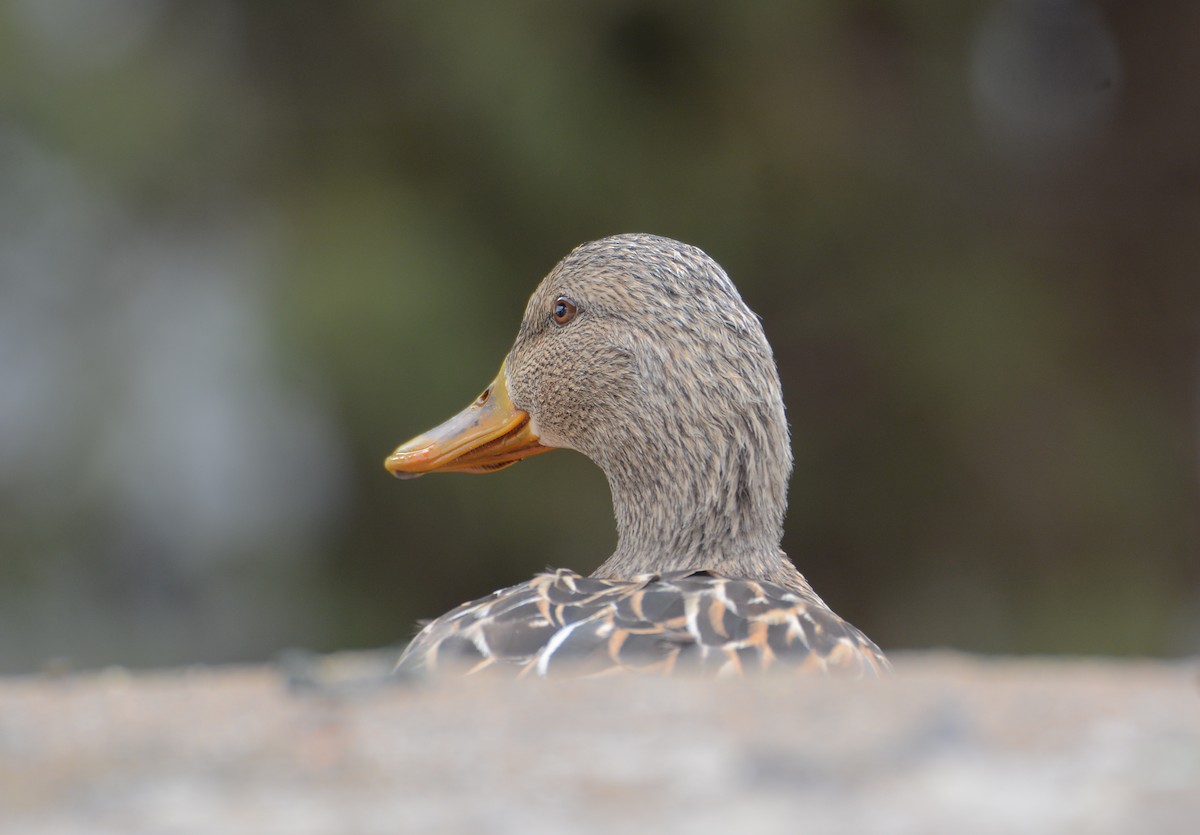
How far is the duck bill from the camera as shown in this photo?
4578 millimetres

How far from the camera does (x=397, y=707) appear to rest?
7.03 ft

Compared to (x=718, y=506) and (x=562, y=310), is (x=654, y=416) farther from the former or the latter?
(x=562, y=310)

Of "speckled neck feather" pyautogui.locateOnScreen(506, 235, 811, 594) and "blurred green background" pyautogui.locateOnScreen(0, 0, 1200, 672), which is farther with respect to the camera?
"blurred green background" pyautogui.locateOnScreen(0, 0, 1200, 672)

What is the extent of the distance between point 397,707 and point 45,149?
858 centimetres

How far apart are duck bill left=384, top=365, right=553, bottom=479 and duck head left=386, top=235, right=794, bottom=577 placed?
115 mm

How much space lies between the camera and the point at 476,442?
459 centimetres

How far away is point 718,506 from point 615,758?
215 centimetres

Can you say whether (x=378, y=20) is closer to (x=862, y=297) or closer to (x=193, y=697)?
(x=862, y=297)

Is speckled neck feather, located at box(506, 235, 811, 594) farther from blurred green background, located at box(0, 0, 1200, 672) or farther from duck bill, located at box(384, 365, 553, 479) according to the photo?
blurred green background, located at box(0, 0, 1200, 672)

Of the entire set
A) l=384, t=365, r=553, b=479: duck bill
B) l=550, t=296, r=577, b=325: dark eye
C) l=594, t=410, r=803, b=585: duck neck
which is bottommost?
l=594, t=410, r=803, b=585: duck neck

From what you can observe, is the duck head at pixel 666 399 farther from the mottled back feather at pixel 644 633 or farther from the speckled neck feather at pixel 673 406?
the mottled back feather at pixel 644 633

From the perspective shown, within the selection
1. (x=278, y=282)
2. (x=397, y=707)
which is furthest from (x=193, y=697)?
(x=278, y=282)

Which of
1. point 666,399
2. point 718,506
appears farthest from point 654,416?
point 718,506

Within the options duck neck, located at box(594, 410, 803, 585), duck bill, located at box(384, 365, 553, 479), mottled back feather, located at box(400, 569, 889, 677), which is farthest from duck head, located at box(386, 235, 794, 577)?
mottled back feather, located at box(400, 569, 889, 677)
